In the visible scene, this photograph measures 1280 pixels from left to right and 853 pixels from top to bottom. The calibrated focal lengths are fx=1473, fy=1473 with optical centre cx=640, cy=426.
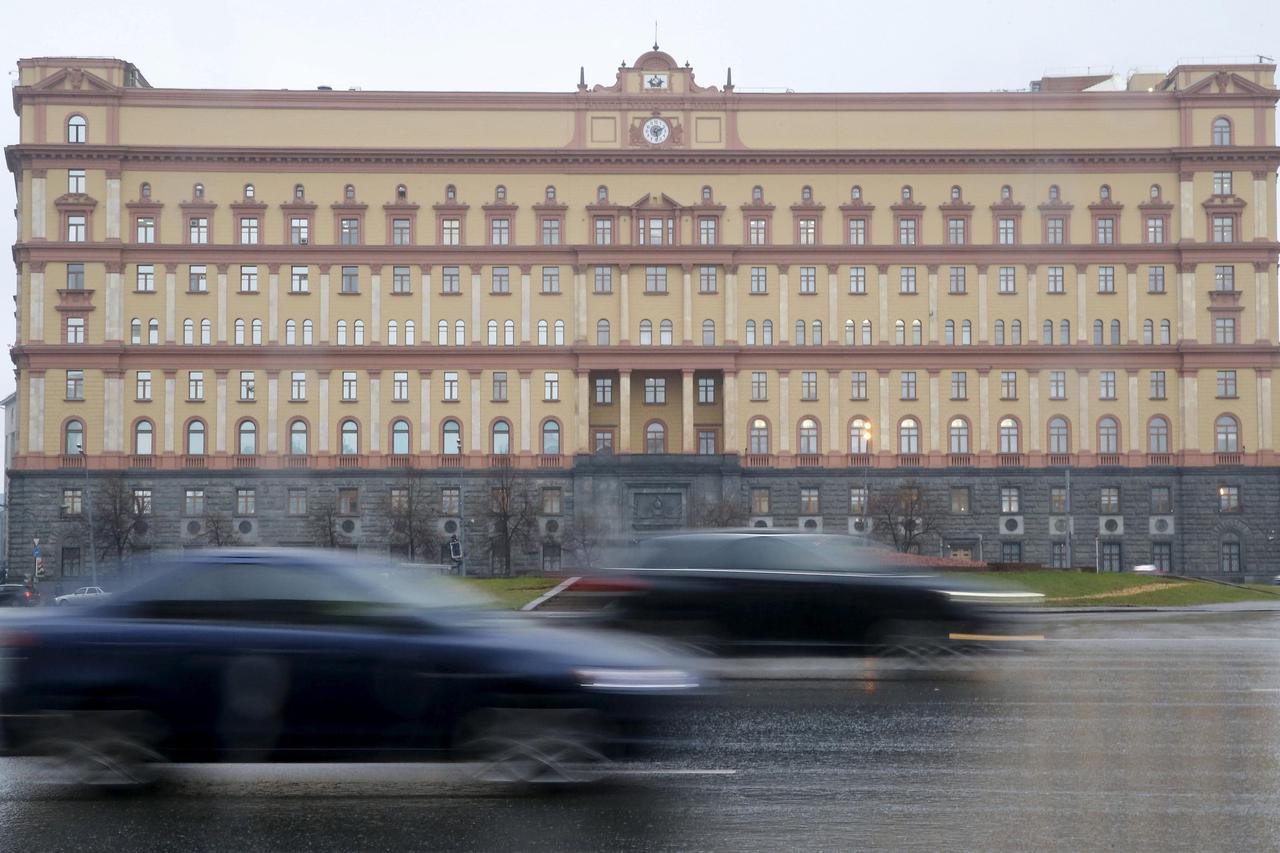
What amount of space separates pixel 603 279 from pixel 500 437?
11106 mm

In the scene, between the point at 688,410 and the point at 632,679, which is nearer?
the point at 632,679

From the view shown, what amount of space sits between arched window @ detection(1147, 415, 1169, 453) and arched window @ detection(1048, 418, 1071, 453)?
4694 mm

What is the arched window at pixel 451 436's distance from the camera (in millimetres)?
86188

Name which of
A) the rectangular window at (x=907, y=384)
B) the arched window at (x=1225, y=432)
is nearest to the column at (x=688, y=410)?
the rectangular window at (x=907, y=384)

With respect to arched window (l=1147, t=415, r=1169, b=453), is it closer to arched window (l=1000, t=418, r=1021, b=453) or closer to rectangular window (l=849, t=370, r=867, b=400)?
arched window (l=1000, t=418, r=1021, b=453)

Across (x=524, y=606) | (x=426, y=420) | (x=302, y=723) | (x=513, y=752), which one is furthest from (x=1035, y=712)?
(x=426, y=420)

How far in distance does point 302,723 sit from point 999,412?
79.5m

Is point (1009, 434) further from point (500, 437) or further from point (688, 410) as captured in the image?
point (500, 437)

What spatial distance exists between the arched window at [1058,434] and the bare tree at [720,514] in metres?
19.1

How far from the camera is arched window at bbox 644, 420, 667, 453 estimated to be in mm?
87688

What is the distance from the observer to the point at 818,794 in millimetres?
10727

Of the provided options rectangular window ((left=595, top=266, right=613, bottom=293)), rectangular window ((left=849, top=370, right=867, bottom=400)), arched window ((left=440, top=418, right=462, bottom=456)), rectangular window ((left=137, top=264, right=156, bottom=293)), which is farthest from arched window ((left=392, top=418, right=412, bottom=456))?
rectangular window ((left=849, top=370, right=867, bottom=400))

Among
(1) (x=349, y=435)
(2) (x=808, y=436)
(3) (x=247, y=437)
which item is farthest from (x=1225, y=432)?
(3) (x=247, y=437)

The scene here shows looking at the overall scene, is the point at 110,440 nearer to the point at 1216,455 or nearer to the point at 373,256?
the point at 373,256
